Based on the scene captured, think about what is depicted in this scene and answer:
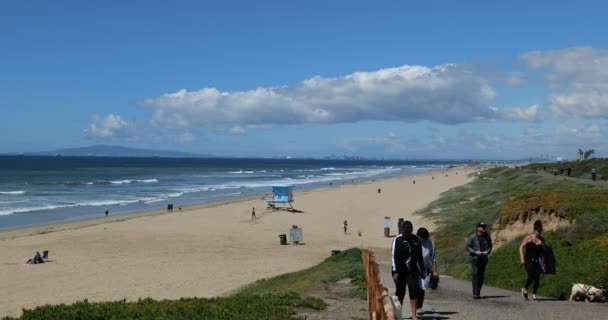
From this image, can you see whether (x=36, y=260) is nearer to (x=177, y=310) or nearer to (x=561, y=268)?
(x=177, y=310)

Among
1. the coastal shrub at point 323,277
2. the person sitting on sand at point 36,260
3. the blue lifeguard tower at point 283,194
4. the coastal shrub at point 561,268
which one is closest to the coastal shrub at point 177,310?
the coastal shrub at point 323,277

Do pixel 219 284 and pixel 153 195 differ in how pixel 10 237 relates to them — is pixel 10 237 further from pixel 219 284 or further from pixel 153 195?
pixel 153 195

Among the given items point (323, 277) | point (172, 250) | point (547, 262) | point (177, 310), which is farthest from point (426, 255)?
point (172, 250)

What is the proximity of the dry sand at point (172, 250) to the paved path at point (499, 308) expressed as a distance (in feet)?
29.1

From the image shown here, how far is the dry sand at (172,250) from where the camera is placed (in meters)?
19.6

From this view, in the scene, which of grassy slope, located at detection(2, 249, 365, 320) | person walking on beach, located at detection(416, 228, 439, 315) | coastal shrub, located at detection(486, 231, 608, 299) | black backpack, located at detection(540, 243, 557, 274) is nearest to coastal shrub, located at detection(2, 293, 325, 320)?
grassy slope, located at detection(2, 249, 365, 320)

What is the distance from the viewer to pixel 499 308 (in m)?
10.1

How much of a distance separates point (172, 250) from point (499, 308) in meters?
20.9

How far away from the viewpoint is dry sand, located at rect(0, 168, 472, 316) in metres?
19.6

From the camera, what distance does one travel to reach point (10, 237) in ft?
108

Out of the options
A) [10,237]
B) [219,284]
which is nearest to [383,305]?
[219,284]

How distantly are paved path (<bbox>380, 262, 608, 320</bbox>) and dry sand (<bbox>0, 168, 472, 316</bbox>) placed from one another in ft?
29.1

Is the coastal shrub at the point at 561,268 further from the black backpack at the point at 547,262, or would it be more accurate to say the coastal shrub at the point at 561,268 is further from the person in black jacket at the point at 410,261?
the person in black jacket at the point at 410,261

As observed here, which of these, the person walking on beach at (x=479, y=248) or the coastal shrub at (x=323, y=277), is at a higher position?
the person walking on beach at (x=479, y=248)
